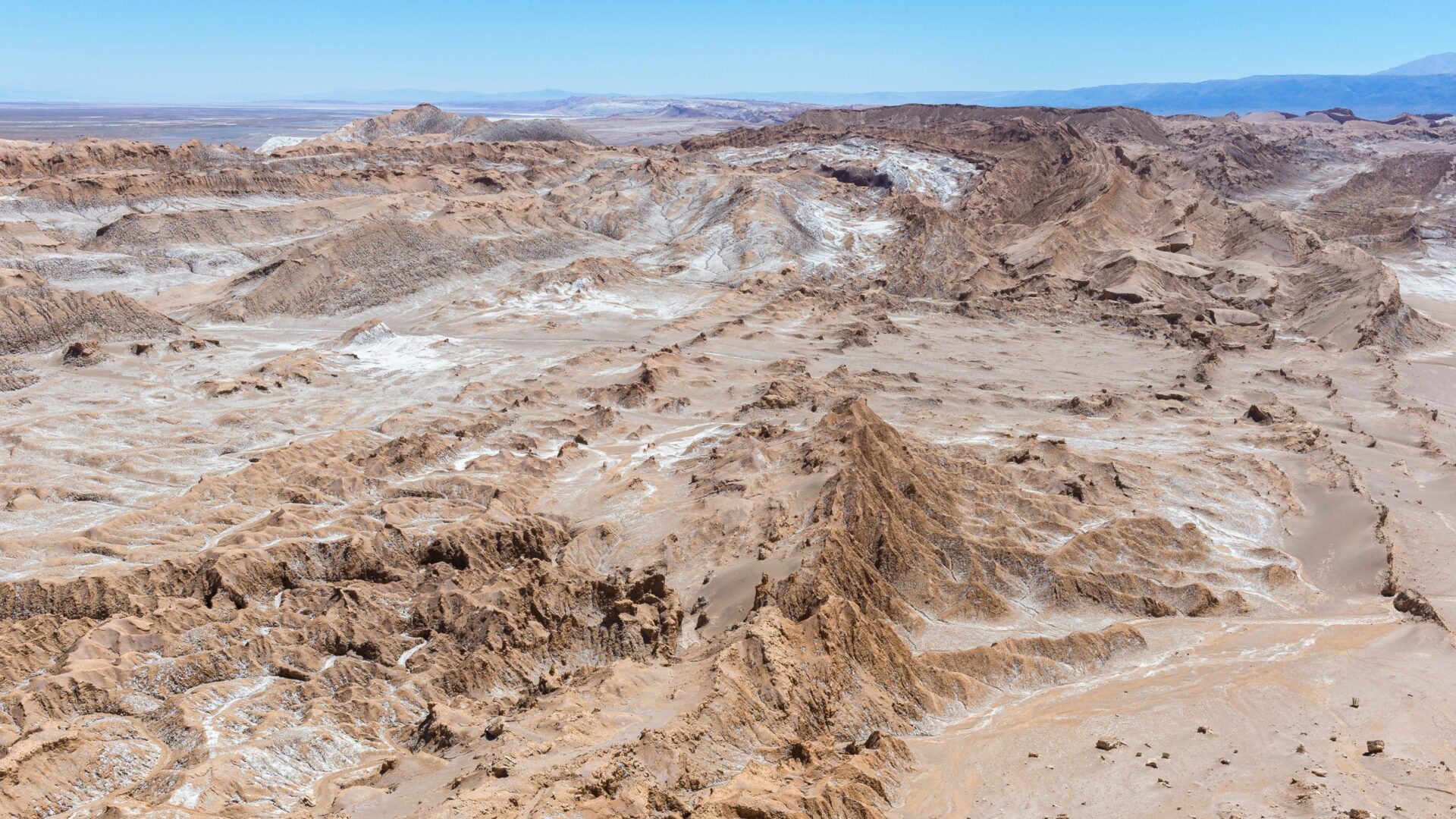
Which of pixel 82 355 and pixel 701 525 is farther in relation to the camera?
pixel 82 355

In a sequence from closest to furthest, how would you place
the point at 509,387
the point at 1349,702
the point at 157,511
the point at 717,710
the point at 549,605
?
the point at 717,710 → the point at 1349,702 → the point at 549,605 → the point at 157,511 → the point at 509,387

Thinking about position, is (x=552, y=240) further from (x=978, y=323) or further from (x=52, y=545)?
(x=52, y=545)

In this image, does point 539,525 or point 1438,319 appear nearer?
point 539,525

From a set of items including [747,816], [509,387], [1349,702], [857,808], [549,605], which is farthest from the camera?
[509,387]

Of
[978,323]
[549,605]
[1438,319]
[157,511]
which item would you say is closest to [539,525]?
[549,605]

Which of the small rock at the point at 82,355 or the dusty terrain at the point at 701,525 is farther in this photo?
the small rock at the point at 82,355

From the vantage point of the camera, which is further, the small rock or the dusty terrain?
the small rock

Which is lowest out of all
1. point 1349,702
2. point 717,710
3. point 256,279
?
point 1349,702

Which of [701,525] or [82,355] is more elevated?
[82,355]
